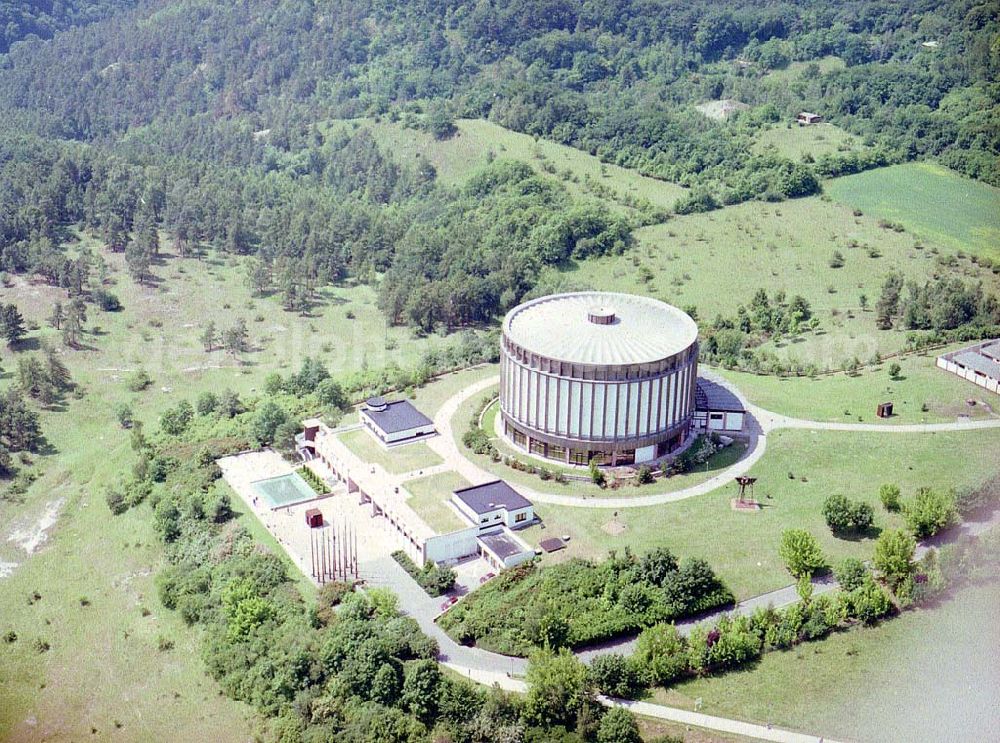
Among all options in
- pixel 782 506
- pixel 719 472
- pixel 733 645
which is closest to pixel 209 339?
pixel 719 472

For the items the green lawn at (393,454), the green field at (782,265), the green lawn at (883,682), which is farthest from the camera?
the green field at (782,265)

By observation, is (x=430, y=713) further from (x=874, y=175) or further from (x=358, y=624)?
(x=874, y=175)

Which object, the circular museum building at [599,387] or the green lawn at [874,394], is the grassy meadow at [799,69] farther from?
the circular museum building at [599,387]

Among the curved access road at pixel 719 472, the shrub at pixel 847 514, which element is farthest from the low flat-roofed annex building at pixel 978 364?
the shrub at pixel 847 514

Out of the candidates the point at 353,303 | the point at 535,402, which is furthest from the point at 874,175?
the point at 535,402

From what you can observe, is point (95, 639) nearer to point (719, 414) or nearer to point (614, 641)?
point (614, 641)
